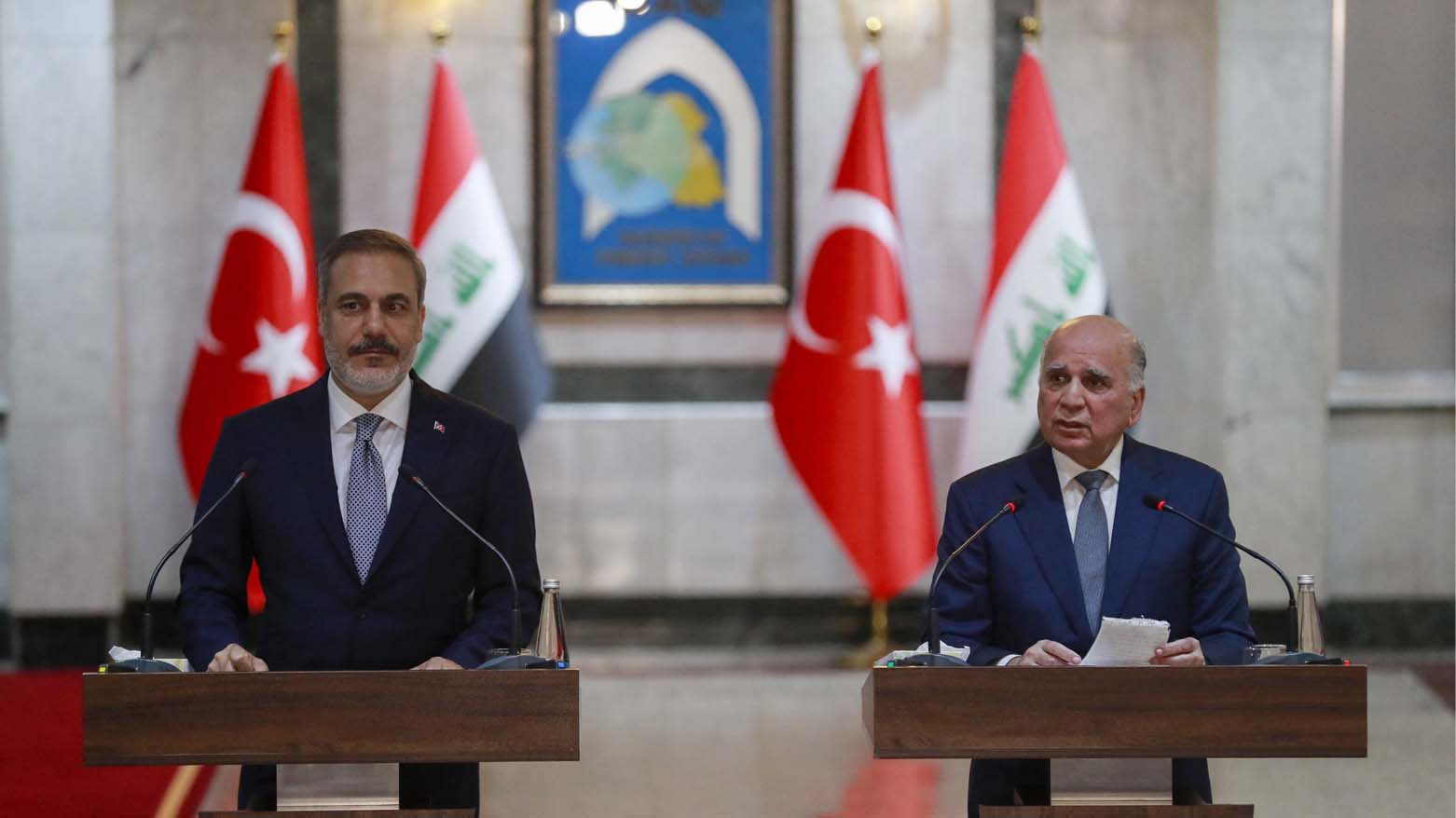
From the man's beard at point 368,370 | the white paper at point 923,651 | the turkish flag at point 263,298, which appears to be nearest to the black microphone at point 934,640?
the white paper at point 923,651

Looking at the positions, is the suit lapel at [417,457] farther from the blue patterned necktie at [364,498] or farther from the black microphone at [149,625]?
the black microphone at [149,625]

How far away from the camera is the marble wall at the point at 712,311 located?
700 cm

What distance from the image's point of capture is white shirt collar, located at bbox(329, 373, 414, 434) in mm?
2934

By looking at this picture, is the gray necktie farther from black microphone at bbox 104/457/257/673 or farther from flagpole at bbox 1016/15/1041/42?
flagpole at bbox 1016/15/1041/42

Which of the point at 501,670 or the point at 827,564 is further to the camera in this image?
the point at 827,564

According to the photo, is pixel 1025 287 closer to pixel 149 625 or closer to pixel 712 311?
pixel 712 311

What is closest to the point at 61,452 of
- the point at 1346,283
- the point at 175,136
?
the point at 175,136

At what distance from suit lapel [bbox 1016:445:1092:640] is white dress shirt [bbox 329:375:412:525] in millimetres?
1144

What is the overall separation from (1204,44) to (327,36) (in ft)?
12.7

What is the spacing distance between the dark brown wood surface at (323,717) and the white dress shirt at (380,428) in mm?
584

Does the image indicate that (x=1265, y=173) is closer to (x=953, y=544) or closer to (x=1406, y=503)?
(x=1406, y=503)

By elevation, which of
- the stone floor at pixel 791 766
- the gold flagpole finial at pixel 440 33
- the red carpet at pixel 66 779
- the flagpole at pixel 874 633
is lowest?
the stone floor at pixel 791 766

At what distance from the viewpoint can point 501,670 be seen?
2428mm

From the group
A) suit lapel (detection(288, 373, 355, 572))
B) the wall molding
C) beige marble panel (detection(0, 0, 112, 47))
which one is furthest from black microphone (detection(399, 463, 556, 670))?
the wall molding
